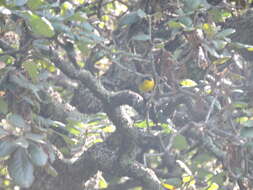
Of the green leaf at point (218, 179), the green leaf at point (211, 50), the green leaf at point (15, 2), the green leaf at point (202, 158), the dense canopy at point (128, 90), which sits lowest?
the green leaf at point (202, 158)

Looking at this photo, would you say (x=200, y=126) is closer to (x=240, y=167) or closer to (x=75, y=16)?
(x=240, y=167)

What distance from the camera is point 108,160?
8.79 feet

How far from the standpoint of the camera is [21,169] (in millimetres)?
1685

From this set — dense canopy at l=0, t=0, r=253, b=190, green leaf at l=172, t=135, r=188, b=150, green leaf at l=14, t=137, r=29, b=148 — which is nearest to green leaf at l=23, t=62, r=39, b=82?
dense canopy at l=0, t=0, r=253, b=190

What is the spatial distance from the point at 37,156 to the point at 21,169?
0.07 m

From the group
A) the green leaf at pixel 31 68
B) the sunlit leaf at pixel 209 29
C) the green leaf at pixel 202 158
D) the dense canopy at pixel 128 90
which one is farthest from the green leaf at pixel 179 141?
the green leaf at pixel 31 68

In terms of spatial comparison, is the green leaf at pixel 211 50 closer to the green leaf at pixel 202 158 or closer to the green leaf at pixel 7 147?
the green leaf at pixel 7 147

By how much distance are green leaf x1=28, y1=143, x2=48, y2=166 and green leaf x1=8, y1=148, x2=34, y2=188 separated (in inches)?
0.9

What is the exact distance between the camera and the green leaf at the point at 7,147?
1.66m

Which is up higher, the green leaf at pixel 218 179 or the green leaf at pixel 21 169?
the green leaf at pixel 21 169

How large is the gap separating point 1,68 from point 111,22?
167 centimetres

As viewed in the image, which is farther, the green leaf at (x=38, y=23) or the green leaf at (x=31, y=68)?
the green leaf at (x=31, y=68)

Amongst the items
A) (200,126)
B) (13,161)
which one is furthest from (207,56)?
(13,161)

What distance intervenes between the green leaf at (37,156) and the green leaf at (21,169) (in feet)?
0.08
